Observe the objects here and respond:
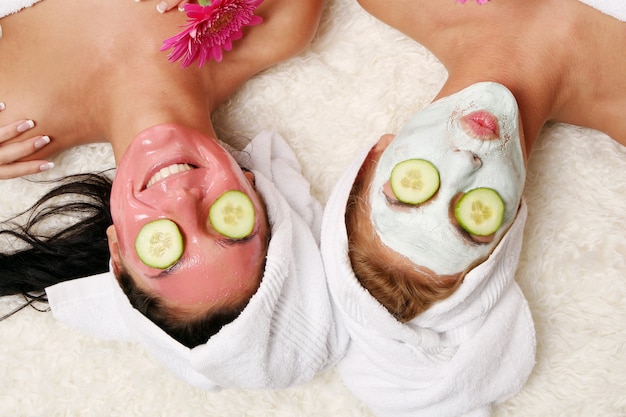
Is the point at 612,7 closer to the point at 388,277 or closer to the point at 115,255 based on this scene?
the point at 388,277

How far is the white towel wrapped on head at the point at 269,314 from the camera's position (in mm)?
1350

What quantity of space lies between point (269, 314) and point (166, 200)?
0.31 metres

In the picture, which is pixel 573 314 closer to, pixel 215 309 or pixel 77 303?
pixel 215 309

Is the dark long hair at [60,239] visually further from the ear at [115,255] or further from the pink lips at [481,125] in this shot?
the pink lips at [481,125]

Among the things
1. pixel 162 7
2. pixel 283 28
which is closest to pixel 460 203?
pixel 283 28

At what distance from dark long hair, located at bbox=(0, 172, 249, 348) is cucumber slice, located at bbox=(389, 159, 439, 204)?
0.76m

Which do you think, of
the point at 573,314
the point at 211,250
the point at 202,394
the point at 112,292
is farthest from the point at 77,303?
the point at 573,314

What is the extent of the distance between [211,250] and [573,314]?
35.0 inches

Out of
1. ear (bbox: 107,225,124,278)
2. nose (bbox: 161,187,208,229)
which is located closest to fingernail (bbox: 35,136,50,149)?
ear (bbox: 107,225,124,278)

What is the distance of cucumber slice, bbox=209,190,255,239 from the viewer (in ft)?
4.27

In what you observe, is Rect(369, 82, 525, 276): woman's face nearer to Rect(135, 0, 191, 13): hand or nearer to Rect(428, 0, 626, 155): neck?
Rect(428, 0, 626, 155): neck

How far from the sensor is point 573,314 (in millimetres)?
1593

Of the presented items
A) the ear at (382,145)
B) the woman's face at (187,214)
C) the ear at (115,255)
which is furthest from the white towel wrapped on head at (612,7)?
the ear at (115,255)

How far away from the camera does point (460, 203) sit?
1239mm
